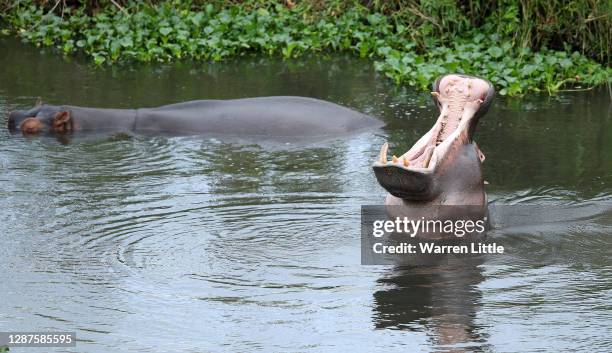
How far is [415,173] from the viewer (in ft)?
17.5

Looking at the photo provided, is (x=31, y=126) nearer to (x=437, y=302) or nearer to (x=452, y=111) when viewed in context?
(x=452, y=111)

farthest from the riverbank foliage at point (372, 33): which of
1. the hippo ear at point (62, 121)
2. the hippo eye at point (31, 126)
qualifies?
the hippo eye at point (31, 126)

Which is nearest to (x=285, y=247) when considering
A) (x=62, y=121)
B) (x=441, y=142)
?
(x=441, y=142)

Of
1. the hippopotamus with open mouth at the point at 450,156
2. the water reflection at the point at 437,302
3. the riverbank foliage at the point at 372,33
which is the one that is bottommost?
the water reflection at the point at 437,302

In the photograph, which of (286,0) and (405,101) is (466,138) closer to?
(405,101)

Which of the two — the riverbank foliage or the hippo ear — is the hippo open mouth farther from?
the riverbank foliage

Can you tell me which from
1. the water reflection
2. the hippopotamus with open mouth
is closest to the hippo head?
the hippopotamus with open mouth

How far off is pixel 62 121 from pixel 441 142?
3.94 m

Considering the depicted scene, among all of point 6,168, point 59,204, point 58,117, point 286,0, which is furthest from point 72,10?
point 59,204

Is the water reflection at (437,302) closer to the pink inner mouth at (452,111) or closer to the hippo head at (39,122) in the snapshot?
the pink inner mouth at (452,111)

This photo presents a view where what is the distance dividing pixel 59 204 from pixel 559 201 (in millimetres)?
2697

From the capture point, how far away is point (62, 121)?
8.81m

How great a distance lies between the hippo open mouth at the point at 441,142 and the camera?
535 centimetres

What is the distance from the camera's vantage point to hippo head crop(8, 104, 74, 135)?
877 centimetres
